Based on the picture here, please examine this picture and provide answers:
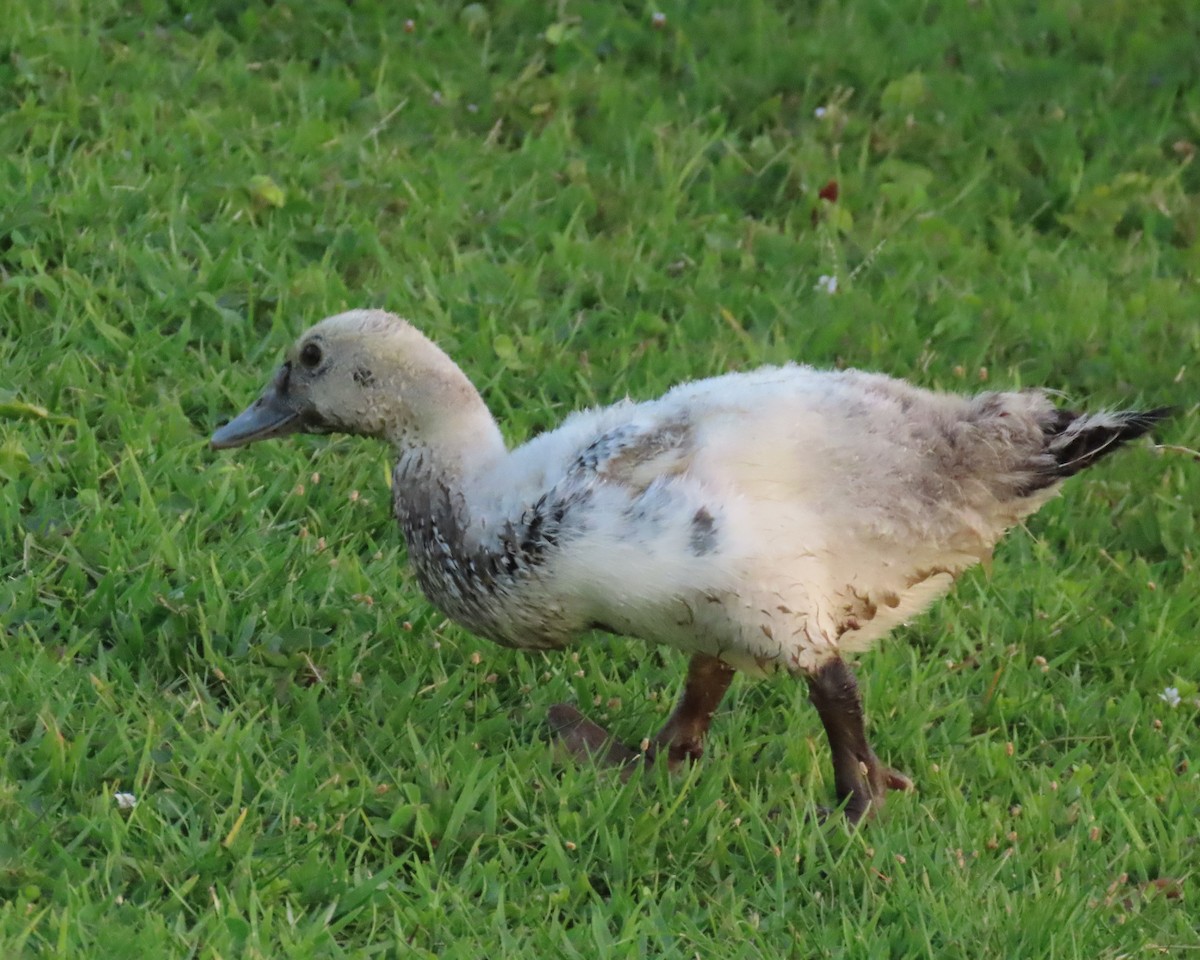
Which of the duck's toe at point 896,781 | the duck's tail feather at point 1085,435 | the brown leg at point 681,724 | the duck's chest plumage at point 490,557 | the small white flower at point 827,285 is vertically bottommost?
the duck's toe at point 896,781

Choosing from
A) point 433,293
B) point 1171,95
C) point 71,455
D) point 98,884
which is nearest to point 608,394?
point 433,293

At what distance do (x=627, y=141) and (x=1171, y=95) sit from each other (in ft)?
8.07

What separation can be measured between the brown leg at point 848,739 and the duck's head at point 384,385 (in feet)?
3.30

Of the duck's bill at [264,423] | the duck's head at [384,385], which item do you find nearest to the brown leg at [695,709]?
the duck's head at [384,385]

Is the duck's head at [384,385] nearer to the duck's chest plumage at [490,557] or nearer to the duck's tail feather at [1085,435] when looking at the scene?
the duck's chest plumage at [490,557]

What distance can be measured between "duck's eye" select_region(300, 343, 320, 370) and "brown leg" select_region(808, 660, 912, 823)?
1447 mm

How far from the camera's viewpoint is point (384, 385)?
4492 millimetres

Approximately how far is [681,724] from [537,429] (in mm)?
1423

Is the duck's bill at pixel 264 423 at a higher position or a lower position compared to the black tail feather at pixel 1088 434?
lower

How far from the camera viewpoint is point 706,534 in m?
4.03

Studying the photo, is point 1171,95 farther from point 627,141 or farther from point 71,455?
point 71,455

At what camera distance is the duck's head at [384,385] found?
14.7ft

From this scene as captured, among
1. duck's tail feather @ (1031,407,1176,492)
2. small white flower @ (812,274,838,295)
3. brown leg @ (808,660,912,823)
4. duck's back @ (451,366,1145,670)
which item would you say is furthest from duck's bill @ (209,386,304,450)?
small white flower @ (812,274,838,295)

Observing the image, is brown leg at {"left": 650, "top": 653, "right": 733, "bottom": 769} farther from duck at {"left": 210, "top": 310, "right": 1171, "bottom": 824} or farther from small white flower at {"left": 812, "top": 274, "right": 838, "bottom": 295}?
small white flower at {"left": 812, "top": 274, "right": 838, "bottom": 295}
